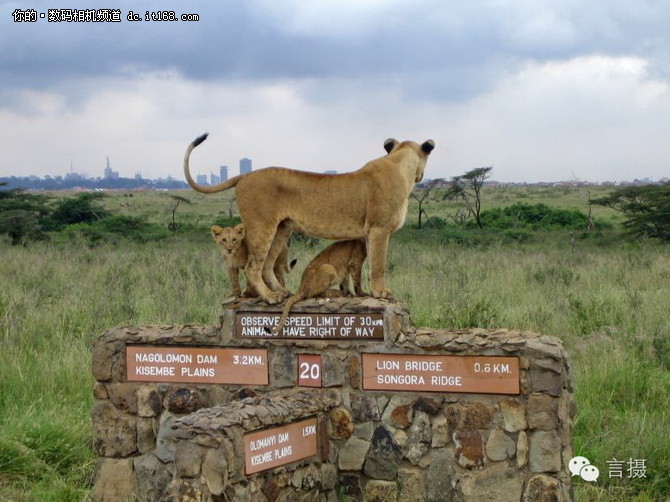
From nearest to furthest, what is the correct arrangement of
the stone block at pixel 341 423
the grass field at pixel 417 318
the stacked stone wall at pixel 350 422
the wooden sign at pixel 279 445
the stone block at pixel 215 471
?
the stone block at pixel 215 471
the wooden sign at pixel 279 445
the stacked stone wall at pixel 350 422
the stone block at pixel 341 423
the grass field at pixel 417 318

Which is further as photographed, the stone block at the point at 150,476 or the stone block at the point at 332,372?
the stone block at the point at 150,476

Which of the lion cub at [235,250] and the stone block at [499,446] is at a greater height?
the lion cub at [235,250]

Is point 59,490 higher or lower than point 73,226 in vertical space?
lower

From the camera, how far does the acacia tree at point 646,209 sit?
88.5ft

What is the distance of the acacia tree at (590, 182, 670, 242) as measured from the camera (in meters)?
27.0

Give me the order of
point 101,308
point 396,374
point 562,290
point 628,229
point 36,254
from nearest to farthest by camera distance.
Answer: point 396,374 → point 101,308 → point 562,290 → point 36,254 → point 628,229

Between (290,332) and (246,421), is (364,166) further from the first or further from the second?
(246,421)

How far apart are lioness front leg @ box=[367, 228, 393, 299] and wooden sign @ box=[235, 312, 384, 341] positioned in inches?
11.8

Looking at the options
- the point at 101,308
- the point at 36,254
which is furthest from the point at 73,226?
the point at 101,308

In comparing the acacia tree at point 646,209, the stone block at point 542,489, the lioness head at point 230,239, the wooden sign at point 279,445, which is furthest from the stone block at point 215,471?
the acacia tree at point 646,209

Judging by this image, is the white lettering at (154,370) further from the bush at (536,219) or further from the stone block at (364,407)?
the bush at (536,219)

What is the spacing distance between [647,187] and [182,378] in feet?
94.0

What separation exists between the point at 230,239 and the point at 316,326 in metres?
0.93

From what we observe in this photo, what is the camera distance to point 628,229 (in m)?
28.5
